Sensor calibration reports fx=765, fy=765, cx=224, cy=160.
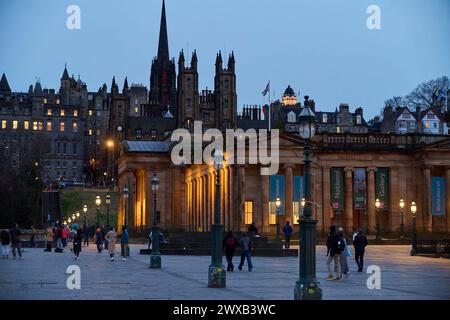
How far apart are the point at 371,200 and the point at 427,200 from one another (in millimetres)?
5791

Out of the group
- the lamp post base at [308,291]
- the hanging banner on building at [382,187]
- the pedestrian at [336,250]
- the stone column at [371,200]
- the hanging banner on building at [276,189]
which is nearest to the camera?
the lamp post base at [308,291]

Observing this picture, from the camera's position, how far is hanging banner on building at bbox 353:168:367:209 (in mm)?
79312

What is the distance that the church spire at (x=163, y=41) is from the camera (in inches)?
7347

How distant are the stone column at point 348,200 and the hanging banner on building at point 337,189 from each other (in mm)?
489

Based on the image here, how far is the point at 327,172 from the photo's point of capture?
79.8 metres

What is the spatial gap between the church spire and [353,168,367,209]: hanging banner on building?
11193 centimetres

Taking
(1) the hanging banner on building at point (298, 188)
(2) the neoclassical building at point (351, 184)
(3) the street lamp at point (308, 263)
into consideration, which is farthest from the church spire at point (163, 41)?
(3) the street lamp at point (308, 263)

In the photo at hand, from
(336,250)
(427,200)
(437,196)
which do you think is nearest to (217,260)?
(336,250)

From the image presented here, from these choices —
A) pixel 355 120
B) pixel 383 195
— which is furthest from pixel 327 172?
pixel 355 120

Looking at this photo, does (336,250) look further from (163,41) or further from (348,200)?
(163,41)

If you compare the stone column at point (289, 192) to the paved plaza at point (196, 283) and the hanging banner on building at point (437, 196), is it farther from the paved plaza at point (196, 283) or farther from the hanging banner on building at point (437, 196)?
the paved plaza at point (196, 283)

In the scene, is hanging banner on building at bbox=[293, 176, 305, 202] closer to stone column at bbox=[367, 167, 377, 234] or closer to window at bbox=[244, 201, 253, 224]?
window at bbox=[244, 201, 253, 224]
